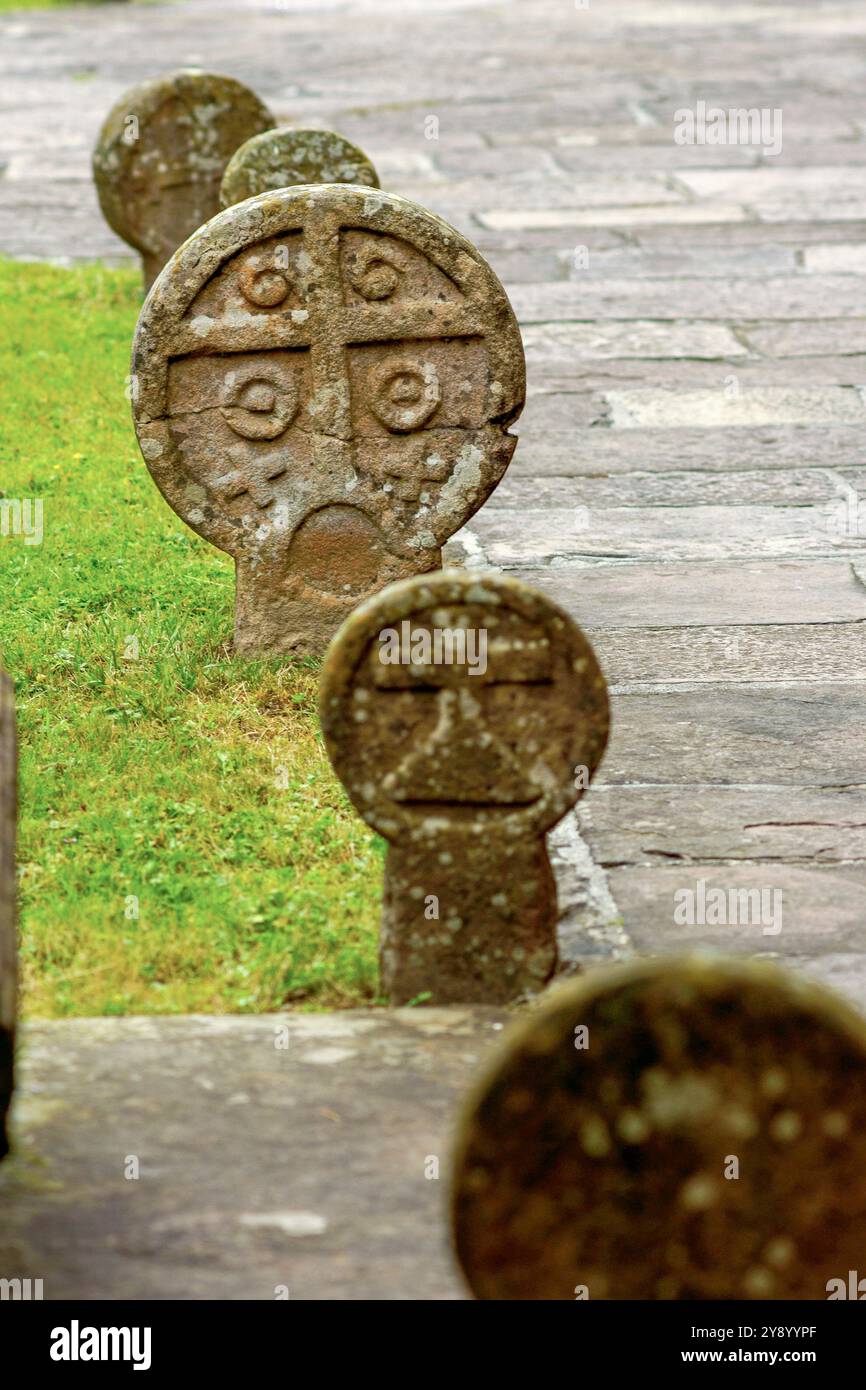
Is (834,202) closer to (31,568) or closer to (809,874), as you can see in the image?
(31,568)

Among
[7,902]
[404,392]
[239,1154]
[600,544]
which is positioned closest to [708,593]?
[600,544]

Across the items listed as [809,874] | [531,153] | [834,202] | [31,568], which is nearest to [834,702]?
[809,874]

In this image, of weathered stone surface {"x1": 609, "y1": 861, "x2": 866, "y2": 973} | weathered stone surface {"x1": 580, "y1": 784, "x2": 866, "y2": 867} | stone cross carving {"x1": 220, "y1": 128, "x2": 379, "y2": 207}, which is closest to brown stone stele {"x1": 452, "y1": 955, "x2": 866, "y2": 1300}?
weathered stone surface {"x1": 609, "y1": 861, "x2": 866, "y2": 973}

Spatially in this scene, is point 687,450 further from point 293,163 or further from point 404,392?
point 404,392

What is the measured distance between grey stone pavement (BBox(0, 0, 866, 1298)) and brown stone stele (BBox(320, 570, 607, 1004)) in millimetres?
183

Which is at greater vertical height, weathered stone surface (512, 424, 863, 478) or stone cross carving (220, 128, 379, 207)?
stone cross carving (220, 128, 379, 207)

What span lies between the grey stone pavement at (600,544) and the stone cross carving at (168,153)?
172 cm

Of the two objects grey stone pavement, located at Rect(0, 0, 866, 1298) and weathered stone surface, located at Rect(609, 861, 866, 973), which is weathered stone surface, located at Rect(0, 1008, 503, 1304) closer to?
grey stone pavement, located at Rect(0, 0, 866, 1298)

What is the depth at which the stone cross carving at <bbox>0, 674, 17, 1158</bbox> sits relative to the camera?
3.10m

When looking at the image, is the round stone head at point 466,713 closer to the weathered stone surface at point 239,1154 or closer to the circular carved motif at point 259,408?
the weathered stone surface at point 239,1154

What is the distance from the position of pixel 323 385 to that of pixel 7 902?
112 inches

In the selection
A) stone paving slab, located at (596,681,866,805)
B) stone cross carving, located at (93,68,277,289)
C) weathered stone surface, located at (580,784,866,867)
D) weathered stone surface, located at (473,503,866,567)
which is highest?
stone cross carving, located at (93,68,277,289)

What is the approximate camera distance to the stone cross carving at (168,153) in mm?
9891

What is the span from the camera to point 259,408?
5.83 m
